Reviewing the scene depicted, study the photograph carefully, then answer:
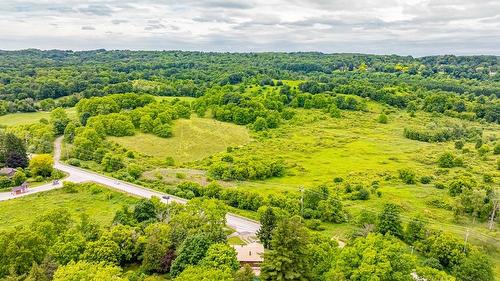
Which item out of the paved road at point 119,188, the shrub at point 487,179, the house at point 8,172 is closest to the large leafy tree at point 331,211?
the paved road at point 119,188

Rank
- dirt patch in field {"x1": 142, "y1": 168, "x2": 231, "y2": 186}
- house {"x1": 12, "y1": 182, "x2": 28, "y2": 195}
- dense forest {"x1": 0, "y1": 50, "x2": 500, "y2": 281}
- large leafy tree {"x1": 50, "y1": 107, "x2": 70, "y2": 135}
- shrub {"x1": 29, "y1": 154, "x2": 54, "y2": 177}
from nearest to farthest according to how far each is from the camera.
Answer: dense forest {"x1": 0, "y1": 50, "x2": 500, "y2": 281}, house {"x1": 12, "y1": 182, "x2": 28, "y2": 195}, dirt patch in field {"x1": 142, "y1": 168, "x2": 231, "y2": 186}, shrub {"x1": 29, "y1": 154, "x2": 54, "y2": 177}, large leafy tree {"x1": 50, "y1": 107, "x2": 70, "y2": 135}

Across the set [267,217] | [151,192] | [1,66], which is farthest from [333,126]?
[1,66]

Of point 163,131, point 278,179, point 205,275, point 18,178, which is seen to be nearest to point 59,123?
point 163,131

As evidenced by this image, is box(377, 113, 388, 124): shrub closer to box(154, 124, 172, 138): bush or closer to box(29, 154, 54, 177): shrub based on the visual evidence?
box(154, 124, 172, 138): bush

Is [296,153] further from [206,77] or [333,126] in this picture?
[206,77]

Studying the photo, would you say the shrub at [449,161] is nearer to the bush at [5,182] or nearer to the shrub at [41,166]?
the shrub at [41,166]

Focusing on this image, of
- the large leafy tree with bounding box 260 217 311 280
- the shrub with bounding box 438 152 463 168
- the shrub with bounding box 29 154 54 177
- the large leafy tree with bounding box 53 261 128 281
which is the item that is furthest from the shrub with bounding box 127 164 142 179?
the shrub with bounding box 438 152 463 168

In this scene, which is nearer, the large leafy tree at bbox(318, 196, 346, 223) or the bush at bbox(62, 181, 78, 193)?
the large leafy tree at bbox(318, 196, 346, 223)
